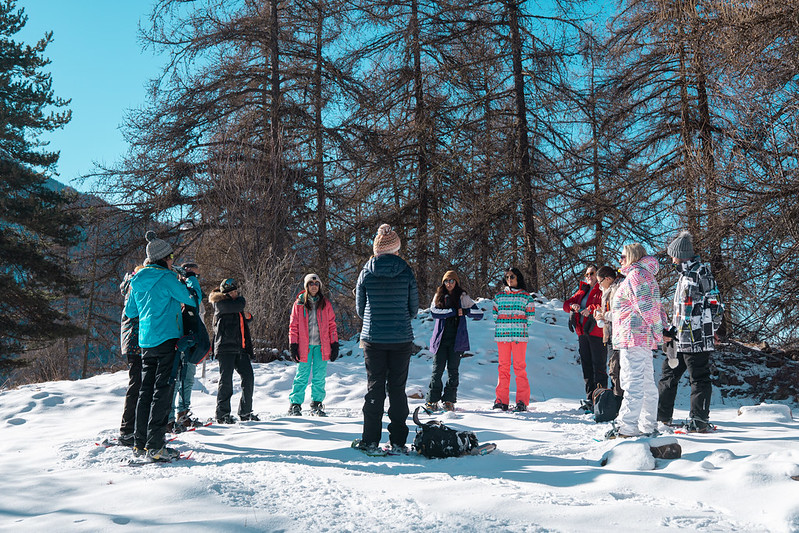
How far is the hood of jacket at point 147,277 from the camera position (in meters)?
5.34

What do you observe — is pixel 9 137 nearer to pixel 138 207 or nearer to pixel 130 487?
pixel 138 207

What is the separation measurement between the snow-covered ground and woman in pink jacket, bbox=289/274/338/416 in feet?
1.48

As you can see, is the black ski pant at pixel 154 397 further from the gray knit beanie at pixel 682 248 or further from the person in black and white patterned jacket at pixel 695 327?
the gray knit beanie at pixel 682 248

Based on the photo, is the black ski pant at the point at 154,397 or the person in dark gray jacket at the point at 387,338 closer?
the black ski pant at the point at 154,397

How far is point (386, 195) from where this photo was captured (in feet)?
62.0

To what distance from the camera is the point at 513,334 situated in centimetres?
801

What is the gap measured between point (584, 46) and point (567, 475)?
45.9 ft

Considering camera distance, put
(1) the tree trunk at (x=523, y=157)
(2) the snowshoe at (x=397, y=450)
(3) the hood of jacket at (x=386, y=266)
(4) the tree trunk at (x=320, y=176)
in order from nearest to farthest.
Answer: (2) the snowshoe at (x=397, y=450) → (3) the hood of jacket at (x=386, y=266) → (1) the tree trunk at (x=523, y=157) → (4) the tree trunk at (x=320, y=176)

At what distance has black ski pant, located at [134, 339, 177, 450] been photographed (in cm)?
518

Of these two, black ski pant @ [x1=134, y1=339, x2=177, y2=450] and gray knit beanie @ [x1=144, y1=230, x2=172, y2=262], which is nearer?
black ski pant @ [x1=134, y1=339, x2=177, y2=450]

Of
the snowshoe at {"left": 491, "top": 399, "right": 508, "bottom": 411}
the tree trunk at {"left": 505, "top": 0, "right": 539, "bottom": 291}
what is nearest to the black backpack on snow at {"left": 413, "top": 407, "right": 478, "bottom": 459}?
the snowshoe at {"left": 491, "top": 399, "right": 508, "bottom": 411}

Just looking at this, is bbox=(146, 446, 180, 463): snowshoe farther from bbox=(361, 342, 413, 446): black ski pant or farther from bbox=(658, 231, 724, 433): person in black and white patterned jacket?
bbox=(658, 231, 724, 433): person in black and white patterned jacket

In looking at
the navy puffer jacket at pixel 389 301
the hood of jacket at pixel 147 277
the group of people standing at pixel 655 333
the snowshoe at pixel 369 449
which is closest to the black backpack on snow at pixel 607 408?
the group of people standing at pixel 655 333

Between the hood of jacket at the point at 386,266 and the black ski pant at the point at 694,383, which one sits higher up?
the hood of jacket at the point at 386,266
